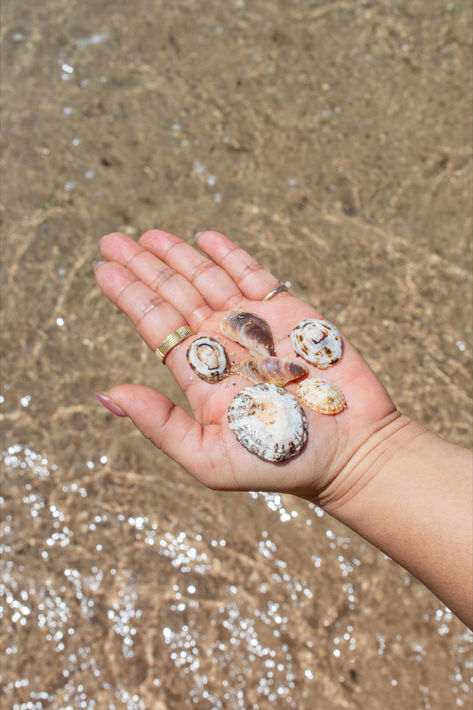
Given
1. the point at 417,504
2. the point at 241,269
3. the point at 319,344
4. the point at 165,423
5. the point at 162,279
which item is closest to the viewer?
the point at 417,504

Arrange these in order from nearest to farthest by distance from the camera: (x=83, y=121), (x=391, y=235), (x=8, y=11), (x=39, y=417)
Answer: (x=39, y=417) → (x=391, y=235) → (x=83, y=121) → (x=8, y=11)

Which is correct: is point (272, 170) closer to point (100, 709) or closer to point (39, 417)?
point (39, 417)

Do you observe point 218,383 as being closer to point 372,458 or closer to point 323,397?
point 323,397

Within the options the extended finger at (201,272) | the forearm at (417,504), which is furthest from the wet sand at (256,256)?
the forearm at (417,504)

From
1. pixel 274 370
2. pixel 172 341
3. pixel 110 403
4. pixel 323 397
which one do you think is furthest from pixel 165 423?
pixel 323 397

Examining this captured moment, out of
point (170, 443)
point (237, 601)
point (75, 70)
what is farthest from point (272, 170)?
point (237, 601)

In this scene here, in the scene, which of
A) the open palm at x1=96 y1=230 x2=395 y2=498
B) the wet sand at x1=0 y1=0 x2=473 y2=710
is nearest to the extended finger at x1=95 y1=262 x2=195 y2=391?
the open palm at x1=96 y1=230 x2=395 y2=498

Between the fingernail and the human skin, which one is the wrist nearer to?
the human skin
